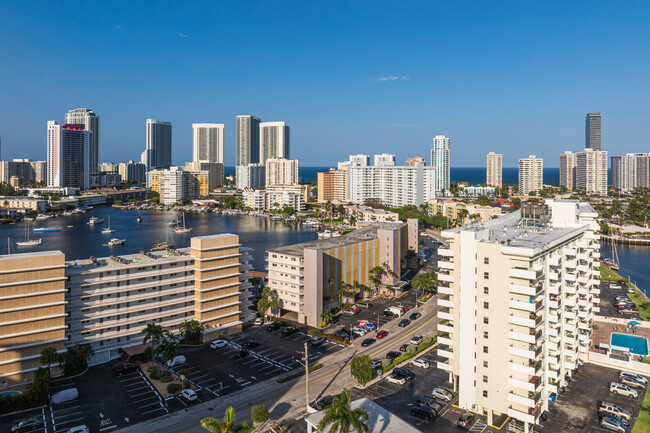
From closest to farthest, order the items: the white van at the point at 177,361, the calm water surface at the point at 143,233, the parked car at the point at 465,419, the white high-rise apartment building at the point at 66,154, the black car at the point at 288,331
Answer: the parked car at the point at 465,419
the white van at the point at 177,361
the black car at the point at 288,331
the calm water surface at the point at 143,233
the white high-rise apartment building at the point at 66,154

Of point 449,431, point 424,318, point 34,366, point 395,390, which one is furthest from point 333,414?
point 424,318

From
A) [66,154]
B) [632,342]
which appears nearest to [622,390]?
[632,342]

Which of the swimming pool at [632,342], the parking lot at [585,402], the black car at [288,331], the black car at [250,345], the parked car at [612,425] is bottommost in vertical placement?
the parking lot at [585,402]

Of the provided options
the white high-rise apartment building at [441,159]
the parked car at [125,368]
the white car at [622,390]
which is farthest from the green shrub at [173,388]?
the white high-rise apartment building at [441,159]

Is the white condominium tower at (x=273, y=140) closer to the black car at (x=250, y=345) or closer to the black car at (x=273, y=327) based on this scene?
the black car at (x=273, y=327)

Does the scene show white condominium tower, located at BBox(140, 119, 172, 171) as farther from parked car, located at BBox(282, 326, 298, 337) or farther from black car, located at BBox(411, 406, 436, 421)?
black car, located at BBox(411, 406, 436, 421)

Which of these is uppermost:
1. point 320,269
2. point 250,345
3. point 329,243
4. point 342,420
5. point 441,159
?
point 441,159

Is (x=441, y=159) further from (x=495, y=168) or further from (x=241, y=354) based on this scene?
(x=241, y=354)
